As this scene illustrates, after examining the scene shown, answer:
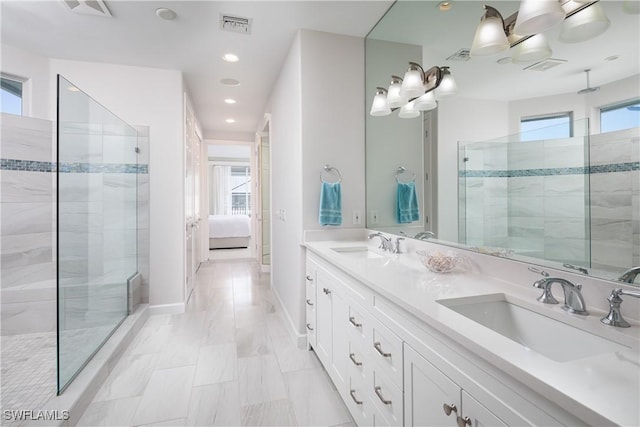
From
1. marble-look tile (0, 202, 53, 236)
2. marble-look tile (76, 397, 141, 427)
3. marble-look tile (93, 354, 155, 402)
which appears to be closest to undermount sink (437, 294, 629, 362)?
marble-look tile (76, 397, 141, 427)

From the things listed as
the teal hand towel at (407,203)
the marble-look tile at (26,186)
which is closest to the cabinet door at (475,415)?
the teal hand towel at (407,203)

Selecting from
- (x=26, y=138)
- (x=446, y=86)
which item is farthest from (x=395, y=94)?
(x=26, y=138)

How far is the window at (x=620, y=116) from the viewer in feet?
2.93

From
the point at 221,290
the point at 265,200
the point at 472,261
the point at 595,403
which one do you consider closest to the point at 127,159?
the point at 221,290

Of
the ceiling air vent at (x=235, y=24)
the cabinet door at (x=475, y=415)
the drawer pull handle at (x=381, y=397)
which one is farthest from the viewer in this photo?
the ceiling air vent at (x=235, y=24)

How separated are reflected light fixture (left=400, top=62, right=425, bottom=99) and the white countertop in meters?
1.13

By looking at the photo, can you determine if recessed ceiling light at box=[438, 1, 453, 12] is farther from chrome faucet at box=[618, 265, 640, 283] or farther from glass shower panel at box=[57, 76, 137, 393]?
glass shower panel at box=[57, 76, 137, 393]

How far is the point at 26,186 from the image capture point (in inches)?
115

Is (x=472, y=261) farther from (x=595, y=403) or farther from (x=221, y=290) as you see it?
(x=221, y=290)

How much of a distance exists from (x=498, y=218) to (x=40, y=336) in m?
3.69

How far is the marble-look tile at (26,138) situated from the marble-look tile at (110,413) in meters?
2.42

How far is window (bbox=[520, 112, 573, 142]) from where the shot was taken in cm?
108

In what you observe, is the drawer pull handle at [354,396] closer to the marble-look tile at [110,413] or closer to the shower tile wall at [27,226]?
the marble-look tile at [110,413]

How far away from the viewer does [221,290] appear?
13.8 ft
